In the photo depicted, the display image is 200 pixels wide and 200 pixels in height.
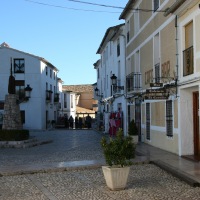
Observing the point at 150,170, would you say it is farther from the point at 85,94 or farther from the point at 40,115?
the point at 85,94

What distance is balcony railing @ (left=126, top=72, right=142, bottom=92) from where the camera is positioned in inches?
758

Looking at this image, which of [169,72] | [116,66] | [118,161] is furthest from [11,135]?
[118,161]

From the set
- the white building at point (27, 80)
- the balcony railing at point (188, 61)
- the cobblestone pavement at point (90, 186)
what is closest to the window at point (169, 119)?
the balcony railing at point (188, 61)

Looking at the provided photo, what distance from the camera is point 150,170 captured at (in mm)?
11008

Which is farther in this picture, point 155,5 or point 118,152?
point 155,5

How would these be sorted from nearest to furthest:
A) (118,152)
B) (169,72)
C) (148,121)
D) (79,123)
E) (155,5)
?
1. (118,152)
2. (169,72)
3. (155,5)
4. (148,121)
5. (79,123)

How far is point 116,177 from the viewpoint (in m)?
8.26

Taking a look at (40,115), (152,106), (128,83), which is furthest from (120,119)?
(40,115)

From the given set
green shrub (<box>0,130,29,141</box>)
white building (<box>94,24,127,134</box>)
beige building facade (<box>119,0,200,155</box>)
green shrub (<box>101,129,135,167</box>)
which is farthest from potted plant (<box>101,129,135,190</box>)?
white building (<box>94,24,127,134</box>)

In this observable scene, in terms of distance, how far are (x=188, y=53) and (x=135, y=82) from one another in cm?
750

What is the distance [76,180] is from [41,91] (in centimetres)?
3291

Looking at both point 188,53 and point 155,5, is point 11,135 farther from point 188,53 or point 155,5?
point 188,53

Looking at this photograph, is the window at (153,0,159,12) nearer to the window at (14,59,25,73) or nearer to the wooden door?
the wooden door

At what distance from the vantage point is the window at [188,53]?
12.3m
